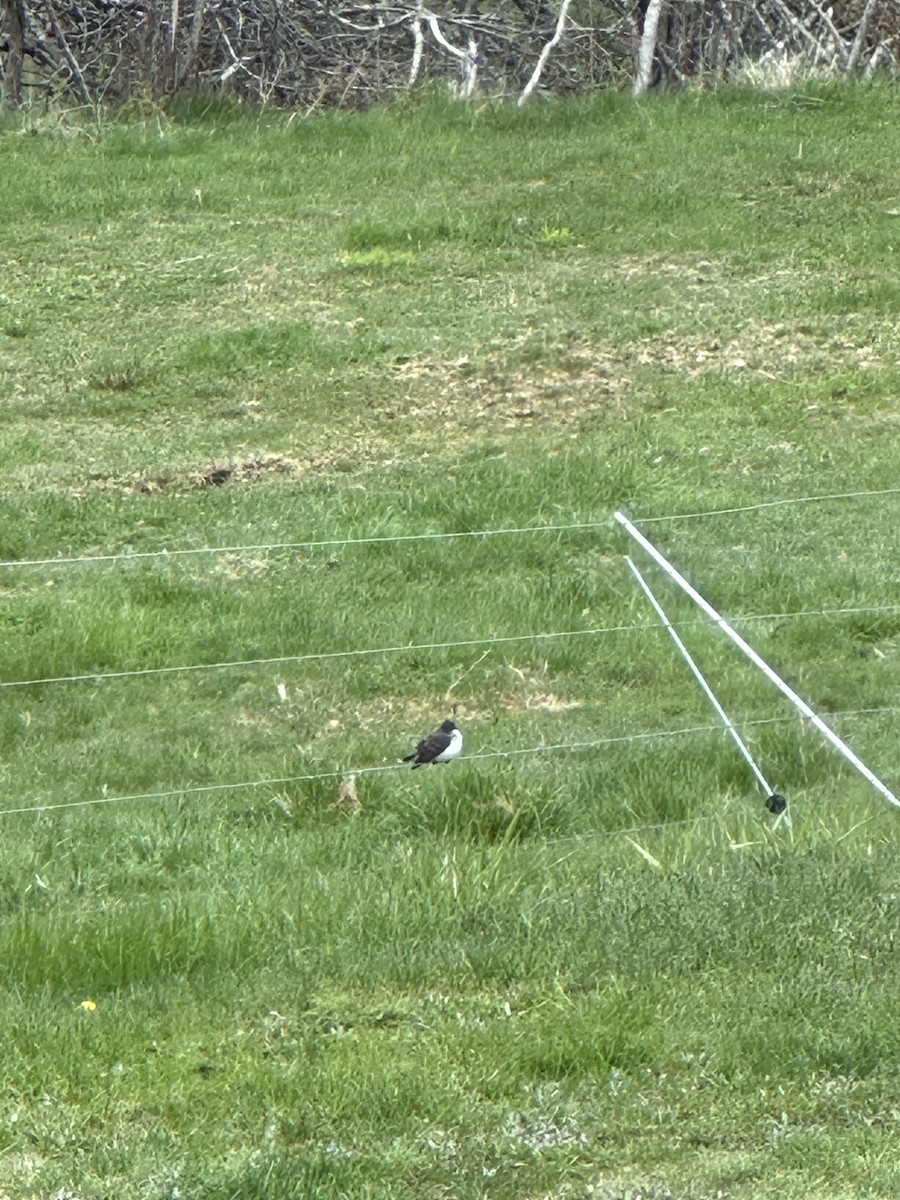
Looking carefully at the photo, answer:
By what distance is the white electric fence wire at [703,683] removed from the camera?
5902 millimetres

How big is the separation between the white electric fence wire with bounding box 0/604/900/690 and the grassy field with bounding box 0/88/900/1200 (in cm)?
4

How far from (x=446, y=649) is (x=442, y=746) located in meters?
1.42

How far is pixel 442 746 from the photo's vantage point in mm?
5965

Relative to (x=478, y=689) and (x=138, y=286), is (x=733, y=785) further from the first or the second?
(x=138, y=286)

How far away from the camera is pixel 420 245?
12.3m

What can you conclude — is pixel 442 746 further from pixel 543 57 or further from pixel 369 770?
pixel 543 57

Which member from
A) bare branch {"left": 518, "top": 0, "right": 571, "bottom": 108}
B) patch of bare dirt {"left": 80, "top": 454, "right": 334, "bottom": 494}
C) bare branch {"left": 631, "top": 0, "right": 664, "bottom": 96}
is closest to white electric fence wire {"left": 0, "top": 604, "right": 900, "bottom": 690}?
patch of bare dirt {"left": 80, "top": 454, "right": 334, "bottom": 494}

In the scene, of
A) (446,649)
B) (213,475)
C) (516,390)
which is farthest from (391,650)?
(516,390)

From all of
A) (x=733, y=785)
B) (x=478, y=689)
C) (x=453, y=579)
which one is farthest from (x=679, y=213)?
(x=733, y=785)

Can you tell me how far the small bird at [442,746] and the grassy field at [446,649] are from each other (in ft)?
0.22

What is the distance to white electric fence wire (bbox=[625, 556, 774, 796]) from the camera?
590 cm

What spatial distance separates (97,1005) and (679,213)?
870 centimetres

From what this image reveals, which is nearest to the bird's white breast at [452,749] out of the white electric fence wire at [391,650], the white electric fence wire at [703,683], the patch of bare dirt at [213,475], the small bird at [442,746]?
the small bird at [442,746]

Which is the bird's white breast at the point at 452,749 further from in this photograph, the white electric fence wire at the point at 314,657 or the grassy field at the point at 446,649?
the white electric fence wire at the point at 314,657
